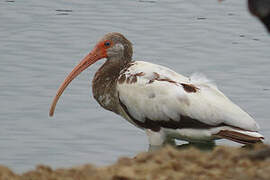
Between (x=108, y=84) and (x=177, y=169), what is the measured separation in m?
4.45

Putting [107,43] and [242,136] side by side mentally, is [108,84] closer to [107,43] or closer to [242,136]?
[107,43]

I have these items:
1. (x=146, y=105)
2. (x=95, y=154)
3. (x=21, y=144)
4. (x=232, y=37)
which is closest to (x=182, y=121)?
(x=146, y=105)

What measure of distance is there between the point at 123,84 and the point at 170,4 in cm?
794

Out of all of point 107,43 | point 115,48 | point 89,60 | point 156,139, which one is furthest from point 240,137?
point 89,60

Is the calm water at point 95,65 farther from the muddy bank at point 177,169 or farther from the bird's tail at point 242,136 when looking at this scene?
the muddy bank at point 177,169

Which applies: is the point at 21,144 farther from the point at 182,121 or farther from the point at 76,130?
the point at 182,121

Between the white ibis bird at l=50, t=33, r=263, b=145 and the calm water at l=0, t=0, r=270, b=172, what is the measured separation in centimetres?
72

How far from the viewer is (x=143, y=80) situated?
426 inches

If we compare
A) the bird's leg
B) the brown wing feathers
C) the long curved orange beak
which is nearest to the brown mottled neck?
the long curved orange beak

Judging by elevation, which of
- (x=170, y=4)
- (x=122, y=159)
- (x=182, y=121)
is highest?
(x=122, y=159)

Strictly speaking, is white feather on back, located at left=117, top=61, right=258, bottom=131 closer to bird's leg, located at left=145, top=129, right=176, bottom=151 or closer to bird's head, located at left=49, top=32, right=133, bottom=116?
bird's leg, located at left=145, top=129, right=176, bottom=151

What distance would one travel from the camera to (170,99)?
35.2 feet

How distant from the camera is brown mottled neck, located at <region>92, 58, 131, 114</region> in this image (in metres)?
11.2

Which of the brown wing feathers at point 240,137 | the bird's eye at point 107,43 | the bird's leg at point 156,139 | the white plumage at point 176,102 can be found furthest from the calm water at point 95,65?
the brown wing feathers at point 240,137
